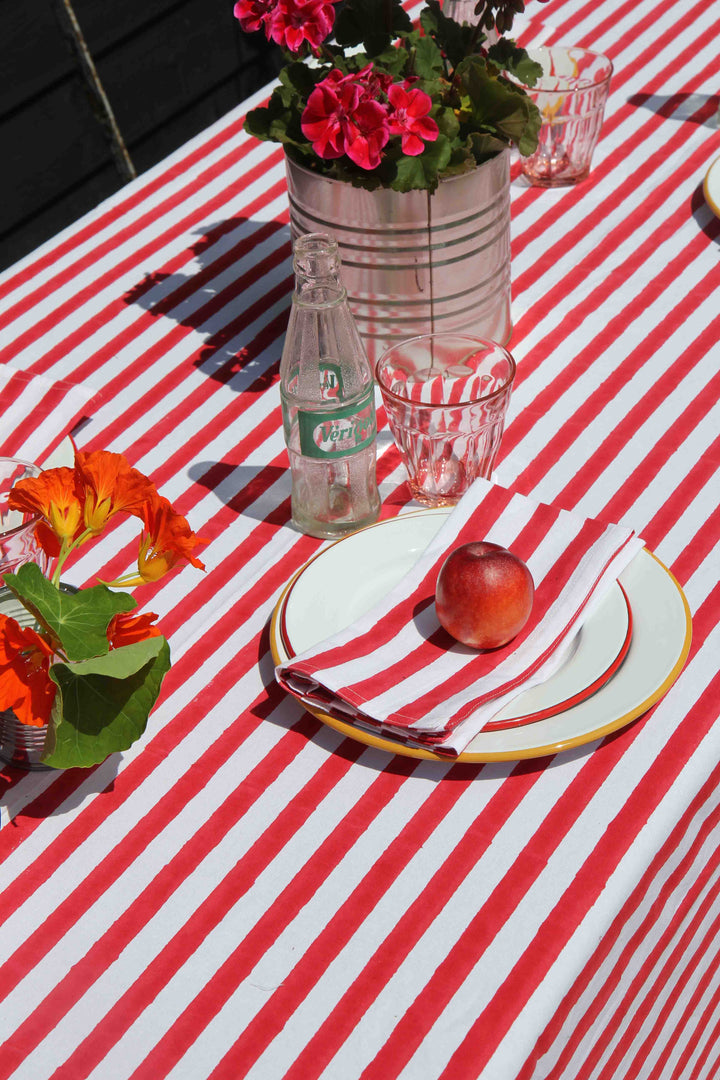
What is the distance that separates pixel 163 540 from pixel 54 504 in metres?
0.08

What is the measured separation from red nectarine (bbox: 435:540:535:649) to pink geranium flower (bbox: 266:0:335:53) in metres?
0.45

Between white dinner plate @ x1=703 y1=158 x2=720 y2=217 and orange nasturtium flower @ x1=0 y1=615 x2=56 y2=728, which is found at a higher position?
orange nasturtium flower @ x1=0 y1=615 x2=56 y2=728

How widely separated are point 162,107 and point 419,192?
2622 millimetres

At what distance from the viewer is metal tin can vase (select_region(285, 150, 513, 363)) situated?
1.06 meters

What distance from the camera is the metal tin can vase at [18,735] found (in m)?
0.83

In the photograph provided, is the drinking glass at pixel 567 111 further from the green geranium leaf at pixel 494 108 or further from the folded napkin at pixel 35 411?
the folded napkin at pixel 35 411

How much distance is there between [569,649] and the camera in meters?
0.89

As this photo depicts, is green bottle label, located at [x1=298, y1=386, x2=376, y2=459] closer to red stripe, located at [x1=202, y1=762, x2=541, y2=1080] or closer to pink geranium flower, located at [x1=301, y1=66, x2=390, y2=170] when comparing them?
pink geranium flower, located at [x1=301, y1=66, x2=390, y2=170]

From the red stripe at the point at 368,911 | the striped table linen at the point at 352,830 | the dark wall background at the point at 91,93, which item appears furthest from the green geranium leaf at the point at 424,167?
the dark wall background at the point at 91,93

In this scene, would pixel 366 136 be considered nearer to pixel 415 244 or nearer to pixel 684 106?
pixel 415 244

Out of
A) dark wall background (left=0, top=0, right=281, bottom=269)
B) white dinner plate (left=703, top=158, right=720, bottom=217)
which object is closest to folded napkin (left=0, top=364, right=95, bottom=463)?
white dinner plate (left=703, top=158, right=720, bottom=217)

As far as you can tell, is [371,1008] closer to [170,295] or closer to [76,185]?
[170,295]

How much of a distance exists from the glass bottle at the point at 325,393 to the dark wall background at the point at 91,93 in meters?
2.36

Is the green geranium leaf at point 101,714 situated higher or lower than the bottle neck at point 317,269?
lower
